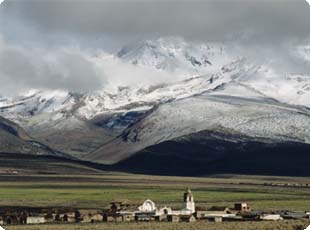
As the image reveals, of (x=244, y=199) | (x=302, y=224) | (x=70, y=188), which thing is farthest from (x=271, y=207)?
(x=70, y=188)

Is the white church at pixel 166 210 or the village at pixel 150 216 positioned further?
the white church at pixel 166 210

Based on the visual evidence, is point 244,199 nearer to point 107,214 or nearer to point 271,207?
point 271,207

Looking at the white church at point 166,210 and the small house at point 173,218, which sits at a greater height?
the white church at point 166,210

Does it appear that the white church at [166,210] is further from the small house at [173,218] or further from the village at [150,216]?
the small house at [173,218]

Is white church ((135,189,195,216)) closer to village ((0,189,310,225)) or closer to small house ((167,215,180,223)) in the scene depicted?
village ((0,189,310,225))

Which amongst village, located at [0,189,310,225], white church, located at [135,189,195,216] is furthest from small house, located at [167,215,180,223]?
white church, located at [135,189,195,216]

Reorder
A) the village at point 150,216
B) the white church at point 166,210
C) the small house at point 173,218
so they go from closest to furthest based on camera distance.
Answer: the small house at point 173,218, the village at point 150,216, the white church at point 166,210

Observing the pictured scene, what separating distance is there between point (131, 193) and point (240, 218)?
59.5 metres

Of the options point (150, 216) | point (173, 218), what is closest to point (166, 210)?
point (150, 216)

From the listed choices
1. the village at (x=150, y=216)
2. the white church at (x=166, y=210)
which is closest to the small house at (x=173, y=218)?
the village at (x=150, y=216)

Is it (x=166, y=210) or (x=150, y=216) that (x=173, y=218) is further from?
(x=166, y=210)

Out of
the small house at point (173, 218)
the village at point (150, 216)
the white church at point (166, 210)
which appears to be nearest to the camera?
the small house at point (173, 218)

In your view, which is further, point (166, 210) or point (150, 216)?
point (166, 210)

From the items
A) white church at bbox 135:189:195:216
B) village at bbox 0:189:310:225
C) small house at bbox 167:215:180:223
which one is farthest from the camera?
white church at bbox 135:189:195:216
